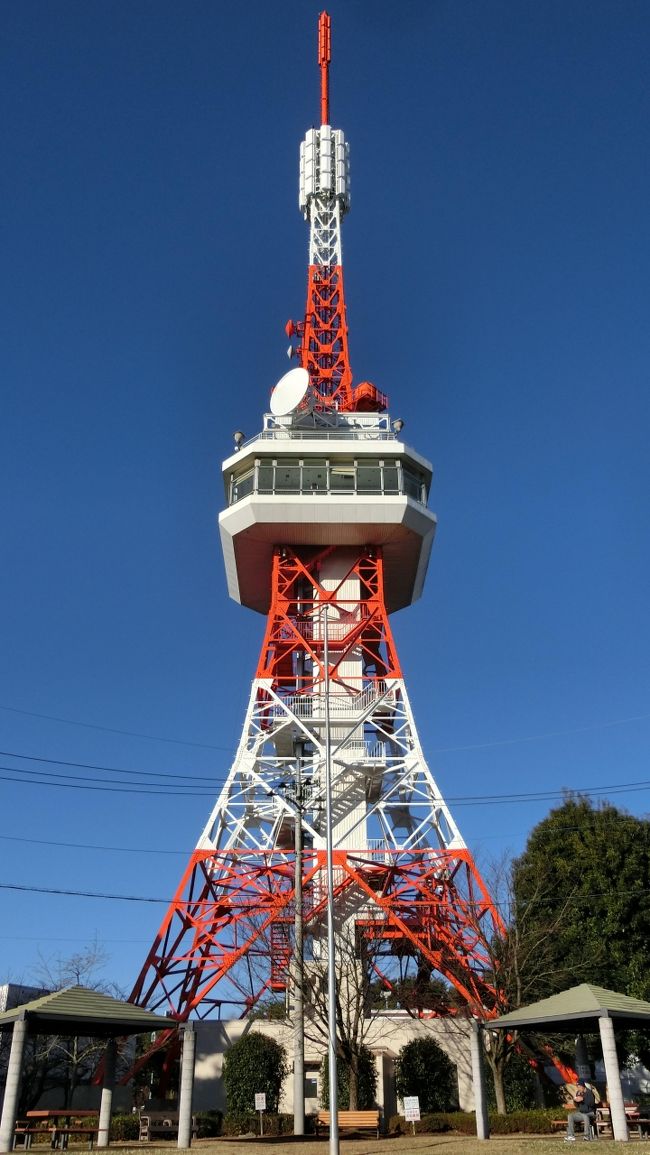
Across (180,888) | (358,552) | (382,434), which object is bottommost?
(180,888)

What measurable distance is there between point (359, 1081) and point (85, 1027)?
1039cm

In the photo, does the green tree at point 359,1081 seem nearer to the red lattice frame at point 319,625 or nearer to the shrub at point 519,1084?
the shrub at point 519,1084

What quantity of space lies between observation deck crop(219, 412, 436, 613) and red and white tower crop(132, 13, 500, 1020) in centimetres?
8

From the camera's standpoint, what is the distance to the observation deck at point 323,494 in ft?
130

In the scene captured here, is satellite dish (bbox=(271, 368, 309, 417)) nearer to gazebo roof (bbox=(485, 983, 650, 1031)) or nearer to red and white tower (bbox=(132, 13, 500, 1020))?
red and white tower (bbox=(132, 13, 500, 1020))

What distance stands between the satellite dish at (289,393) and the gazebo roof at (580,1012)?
→ 2659 centimetres

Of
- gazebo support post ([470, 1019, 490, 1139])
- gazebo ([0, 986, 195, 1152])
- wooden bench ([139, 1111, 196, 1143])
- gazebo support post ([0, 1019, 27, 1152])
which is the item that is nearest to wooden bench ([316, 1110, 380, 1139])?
gazebo support post ([470, 1019, 490, 1139])

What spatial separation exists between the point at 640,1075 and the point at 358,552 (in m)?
22.8

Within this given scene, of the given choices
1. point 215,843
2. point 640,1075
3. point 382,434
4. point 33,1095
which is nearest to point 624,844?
point 640,1075

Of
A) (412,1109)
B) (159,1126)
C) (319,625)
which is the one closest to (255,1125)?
(159,1126)

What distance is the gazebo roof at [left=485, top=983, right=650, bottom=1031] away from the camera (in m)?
19.7

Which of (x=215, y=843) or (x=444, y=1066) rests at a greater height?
(x=215, y=843)

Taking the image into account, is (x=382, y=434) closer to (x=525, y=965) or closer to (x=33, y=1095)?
(x=525, y=965)

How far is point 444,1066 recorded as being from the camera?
96.2 ft
